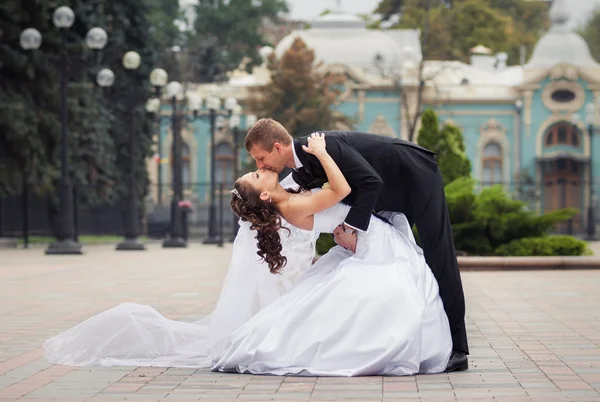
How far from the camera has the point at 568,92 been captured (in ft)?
213

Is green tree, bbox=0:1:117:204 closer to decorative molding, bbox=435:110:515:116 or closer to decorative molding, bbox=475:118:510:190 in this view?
decorative molding, bbox=435:110:515:116

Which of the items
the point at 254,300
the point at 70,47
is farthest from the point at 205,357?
the point at 70,47

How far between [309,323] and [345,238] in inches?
23.2

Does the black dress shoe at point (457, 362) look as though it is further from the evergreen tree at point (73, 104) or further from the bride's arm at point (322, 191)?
the evergreen tree at point (73, 104)

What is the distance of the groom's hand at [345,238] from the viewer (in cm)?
771

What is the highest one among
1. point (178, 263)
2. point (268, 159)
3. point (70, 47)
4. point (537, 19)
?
point (537, 19)

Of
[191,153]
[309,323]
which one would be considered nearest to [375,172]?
[309,323]

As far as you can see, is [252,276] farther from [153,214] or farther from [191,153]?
[191,153]

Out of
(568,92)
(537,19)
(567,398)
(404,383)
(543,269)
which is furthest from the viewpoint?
(537,19)

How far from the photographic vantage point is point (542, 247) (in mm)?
19188

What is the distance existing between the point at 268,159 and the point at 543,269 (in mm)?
12074

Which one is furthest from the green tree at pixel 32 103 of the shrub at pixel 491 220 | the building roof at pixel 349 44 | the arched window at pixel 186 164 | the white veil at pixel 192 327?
the building roof at pixel 349 44

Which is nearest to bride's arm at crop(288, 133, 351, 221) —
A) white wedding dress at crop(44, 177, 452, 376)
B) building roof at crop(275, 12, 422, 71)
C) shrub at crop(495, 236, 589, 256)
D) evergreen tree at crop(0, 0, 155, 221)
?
white wedding dress at crop(44, 177, 452, 376)

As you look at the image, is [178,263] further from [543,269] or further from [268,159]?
[268,159]
